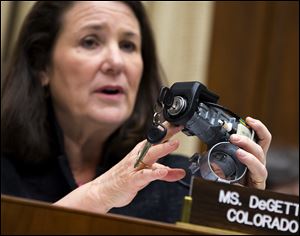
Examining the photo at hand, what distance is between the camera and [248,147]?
0.74 m

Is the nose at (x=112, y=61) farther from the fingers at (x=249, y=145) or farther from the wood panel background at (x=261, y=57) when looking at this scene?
the wood panel background at (x=261, y=57)

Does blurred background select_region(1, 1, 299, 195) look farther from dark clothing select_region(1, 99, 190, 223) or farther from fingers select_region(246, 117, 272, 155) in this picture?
fingers select_region(246, 117, 272, 155)

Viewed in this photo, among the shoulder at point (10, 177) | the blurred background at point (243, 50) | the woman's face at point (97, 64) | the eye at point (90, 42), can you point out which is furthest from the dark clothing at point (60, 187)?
the blurred background at point (243, 50)

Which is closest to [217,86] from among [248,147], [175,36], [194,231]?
[175,36]

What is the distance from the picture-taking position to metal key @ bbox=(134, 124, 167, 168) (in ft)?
2.43

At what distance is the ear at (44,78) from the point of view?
4.21 feet

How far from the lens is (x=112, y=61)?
115cm

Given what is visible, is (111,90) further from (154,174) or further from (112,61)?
(154,174)

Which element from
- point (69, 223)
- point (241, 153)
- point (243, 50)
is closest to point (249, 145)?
point (241, 153)

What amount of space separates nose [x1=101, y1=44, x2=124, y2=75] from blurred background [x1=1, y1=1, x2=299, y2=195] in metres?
0.57

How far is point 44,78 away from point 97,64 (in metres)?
0.19

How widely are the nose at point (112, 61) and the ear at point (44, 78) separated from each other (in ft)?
0.63

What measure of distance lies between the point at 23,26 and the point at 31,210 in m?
0.87

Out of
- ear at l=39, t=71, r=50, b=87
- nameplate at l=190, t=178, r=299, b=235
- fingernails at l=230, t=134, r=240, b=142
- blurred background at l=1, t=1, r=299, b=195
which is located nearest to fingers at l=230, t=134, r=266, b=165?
fingernails at l=230, t=134, r=240, b=142
